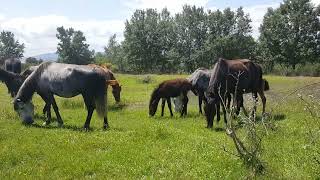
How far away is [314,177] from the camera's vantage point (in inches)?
380

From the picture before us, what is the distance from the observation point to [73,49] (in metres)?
103

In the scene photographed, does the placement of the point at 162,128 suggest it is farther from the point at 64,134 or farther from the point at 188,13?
the point at 188,13

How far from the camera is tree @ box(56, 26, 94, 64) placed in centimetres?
10269

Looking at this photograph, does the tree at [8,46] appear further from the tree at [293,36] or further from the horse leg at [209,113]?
the horse leg at [209,113]

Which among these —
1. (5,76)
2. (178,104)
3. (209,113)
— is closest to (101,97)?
(209,113)

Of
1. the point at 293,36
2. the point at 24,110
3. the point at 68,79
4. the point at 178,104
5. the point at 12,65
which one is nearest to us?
the point at 68,79

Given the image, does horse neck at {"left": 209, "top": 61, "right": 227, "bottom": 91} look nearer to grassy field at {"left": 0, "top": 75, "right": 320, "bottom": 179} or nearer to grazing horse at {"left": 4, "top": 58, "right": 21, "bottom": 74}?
grassy field at {"left": 0, "top": 75, "right": 320, "bottom": 179}

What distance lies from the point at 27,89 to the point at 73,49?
287 ft

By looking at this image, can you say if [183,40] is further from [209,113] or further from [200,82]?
[209,113]

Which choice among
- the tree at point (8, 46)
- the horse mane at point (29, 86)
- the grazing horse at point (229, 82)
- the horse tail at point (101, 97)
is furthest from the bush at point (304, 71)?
the tree at point (8, 46)

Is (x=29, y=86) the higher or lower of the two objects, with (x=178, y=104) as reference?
higher

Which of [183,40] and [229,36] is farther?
[183,40]

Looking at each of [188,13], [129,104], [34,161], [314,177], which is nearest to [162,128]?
[34,161]

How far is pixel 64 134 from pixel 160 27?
247 feet
